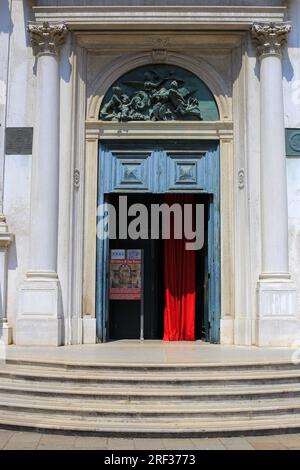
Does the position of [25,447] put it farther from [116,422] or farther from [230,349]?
[230,349]

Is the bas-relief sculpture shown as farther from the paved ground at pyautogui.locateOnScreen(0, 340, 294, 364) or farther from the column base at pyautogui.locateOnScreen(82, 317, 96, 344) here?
the paved ground at pyautogui.locateOnScreen(0, 340, 294, 364)

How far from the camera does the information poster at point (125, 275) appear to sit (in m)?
13.5

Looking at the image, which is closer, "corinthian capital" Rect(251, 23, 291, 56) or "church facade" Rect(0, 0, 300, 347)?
"church facade" Rect(0, 0, 300, 347)

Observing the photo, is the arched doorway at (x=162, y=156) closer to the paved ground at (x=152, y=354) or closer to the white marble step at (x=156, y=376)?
the paved ground at (x=152, y=354)

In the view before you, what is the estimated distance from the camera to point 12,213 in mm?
11867

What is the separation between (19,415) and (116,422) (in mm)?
1274

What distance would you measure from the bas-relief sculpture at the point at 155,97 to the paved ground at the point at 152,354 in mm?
4825

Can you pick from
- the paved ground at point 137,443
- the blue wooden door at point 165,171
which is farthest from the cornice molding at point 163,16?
the paved ground at point 137,443

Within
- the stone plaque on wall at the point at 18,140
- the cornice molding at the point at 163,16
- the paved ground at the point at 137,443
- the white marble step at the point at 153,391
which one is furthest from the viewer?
the stone plaque on wall at the point at 18,140

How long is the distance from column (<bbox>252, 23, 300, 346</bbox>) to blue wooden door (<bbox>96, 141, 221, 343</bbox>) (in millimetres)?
1233

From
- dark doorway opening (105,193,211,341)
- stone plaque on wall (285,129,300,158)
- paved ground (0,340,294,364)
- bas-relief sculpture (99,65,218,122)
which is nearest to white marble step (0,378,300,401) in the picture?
paved ground (0,340,294,364)

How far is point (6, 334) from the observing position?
11281 mm

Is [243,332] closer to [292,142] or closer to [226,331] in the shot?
[226,331]

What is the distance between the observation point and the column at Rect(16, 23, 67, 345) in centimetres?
1109
